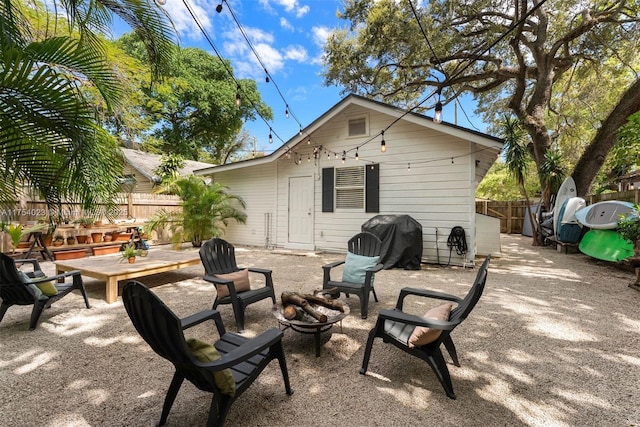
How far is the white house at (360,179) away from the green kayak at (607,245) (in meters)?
2.45

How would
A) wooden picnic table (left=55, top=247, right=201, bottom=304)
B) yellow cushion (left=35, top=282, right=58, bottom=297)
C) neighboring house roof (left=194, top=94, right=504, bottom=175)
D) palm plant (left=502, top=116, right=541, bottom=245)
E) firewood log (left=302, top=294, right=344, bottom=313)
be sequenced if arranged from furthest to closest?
palm plant (left=502, top=116, right=541, bottom=245)
neighboring house roof (left=194, top=94, right=504, bottom=175)
wooden picnic table (left=55, top=247, right=201, bottom=304)
yellow cushion (left=35, top=282, right=58, bottom=297)
firewood log (left=302, top=294, right=344, bottom=313)

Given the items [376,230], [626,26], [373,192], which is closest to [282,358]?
[376,230]

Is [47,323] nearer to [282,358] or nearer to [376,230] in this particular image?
[282,358]

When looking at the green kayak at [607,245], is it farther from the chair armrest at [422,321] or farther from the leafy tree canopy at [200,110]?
the leafy tree canopy at [200,110]

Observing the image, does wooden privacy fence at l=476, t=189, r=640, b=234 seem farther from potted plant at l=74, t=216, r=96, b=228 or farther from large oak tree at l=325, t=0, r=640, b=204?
potted plant at l=74, t=216, r=96, b=228

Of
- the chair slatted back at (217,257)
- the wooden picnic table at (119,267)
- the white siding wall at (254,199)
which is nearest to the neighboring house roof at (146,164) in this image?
A: the white siding wall at (254,199)

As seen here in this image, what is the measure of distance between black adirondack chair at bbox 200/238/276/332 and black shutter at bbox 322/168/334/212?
4.35 metres

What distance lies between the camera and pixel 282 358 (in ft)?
6.31

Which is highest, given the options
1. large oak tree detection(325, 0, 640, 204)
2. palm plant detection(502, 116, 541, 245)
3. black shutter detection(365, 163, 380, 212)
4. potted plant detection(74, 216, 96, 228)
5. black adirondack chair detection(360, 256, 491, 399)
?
large oak tree detection(325, 0, 640, 204)

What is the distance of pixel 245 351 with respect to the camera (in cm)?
158

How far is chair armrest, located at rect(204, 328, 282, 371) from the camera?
144 cm

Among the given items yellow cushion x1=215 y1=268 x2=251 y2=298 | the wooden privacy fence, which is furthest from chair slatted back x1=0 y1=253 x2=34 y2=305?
the wooden privacy fence

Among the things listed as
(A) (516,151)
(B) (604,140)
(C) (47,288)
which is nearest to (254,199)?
(C) (47,288)

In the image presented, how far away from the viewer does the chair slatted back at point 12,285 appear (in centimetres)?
285
